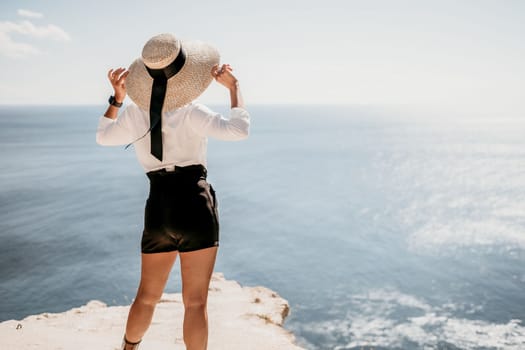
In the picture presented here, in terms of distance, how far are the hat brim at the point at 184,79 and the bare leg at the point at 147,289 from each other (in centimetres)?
118

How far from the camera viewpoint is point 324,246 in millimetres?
32812

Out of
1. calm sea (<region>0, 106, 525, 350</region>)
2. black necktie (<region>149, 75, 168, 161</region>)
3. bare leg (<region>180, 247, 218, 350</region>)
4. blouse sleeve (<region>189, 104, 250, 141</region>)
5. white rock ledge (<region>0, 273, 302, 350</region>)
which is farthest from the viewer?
calm sea (<region>0, 106, 525, 350</region>)

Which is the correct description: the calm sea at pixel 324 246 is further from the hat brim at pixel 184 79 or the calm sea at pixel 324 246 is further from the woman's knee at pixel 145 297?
the hat brim at pixel 184 79

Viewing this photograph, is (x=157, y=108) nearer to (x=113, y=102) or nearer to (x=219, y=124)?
(x=219, y=124)

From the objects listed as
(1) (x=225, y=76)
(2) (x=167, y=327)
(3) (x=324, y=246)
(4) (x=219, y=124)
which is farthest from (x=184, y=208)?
(3) (x=324, y=246)

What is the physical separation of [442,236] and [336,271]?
1422cm

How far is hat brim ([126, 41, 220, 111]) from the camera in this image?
2.68 meters

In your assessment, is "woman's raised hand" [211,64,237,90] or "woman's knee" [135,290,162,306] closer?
"woman's raised hand" [211,64,237,90]

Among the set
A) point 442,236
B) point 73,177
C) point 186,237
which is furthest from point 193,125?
point 73,177

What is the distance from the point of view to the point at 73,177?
5231 cm

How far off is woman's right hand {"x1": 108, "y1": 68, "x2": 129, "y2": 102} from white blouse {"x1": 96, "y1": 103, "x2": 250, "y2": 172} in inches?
8.1

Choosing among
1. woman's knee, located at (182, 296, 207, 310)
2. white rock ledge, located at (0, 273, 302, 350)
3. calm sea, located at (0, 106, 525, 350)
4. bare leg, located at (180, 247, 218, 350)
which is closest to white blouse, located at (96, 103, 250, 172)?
bare leg, located at (180, 247, 218, 350)

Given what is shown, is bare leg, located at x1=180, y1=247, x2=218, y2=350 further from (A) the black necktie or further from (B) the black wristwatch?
(B) the black wristwatch

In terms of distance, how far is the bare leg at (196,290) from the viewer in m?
2.88
